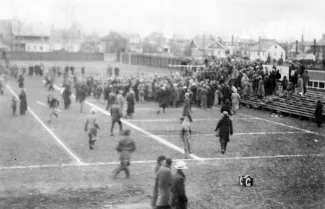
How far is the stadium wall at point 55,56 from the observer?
3342 inches

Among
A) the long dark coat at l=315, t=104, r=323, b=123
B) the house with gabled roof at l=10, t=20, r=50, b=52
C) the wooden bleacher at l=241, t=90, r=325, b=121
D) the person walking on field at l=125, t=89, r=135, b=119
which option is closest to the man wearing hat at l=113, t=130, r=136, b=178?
the person walking on field at l=125, t=89, r=135, b=119

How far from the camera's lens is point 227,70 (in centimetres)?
3591

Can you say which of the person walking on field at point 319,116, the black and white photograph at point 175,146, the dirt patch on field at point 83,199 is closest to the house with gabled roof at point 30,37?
the black and white photograph at point 175,146

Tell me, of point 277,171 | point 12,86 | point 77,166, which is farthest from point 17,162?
point 12,86

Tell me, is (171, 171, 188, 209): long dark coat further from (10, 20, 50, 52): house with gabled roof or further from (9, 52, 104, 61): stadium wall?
(10, 20, 50, 52): house with gabled roof

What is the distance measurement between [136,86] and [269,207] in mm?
23102

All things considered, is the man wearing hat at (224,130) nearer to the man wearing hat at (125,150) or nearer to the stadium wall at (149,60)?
the man wearing hat at (125,150)

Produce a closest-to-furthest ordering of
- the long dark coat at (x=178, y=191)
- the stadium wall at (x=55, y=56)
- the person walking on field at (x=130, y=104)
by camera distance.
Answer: the long dark coat at (x=178, y=191), the person walking on field at (x=130, y=104), the stadium wall at (x=55, y=56)

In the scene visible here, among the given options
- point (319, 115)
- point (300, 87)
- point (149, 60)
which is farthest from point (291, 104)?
point (149, 60)

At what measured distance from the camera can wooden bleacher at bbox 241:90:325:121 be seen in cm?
2797

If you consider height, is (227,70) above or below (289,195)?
above

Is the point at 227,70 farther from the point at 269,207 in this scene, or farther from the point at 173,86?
the point at 269,207

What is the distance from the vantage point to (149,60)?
8006 cm

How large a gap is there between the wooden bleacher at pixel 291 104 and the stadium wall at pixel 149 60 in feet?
113
